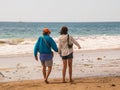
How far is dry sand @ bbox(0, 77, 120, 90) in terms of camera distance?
10002mm

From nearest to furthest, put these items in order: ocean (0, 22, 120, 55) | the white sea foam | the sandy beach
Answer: the sandy beach → the white sea foam → ocean (0, 22, 120, 55)

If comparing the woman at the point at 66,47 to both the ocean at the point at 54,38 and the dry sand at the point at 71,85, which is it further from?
the ocean at the point at 54,38

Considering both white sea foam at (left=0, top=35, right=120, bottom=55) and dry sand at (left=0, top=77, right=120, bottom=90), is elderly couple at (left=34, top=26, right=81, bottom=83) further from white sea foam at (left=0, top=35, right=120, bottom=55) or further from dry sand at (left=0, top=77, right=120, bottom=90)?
white sea foam at (left=0, top=35, right=120, bottom=55)

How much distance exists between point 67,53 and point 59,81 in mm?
897

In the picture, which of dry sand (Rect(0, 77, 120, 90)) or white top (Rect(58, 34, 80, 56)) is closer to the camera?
dry sand (Rect(0, 77, 120, 90))

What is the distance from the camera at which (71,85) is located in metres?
10.4

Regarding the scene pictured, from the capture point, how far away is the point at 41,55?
1113 centimetres

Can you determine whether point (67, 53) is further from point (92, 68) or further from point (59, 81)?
point (92, 68)

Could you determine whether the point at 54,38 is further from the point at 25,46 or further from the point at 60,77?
the point at 60,77

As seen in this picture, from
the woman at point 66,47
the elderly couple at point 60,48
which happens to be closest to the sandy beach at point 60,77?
the elderly couple at point 60,48

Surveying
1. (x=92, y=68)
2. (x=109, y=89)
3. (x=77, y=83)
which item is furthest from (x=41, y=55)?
(x=92, y=68)

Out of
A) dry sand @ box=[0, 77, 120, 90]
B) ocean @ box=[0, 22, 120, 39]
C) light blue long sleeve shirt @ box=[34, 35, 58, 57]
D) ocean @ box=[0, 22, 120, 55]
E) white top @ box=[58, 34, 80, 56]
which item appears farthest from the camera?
ocean @ box=[0, 22, 120, 39]

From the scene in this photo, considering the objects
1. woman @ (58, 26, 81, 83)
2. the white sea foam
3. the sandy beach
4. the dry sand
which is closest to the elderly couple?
woman @ (58, 26, 81, 83)

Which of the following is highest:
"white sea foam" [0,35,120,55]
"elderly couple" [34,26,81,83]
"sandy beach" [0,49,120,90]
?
"elderly couple" [34,26,81,83]
